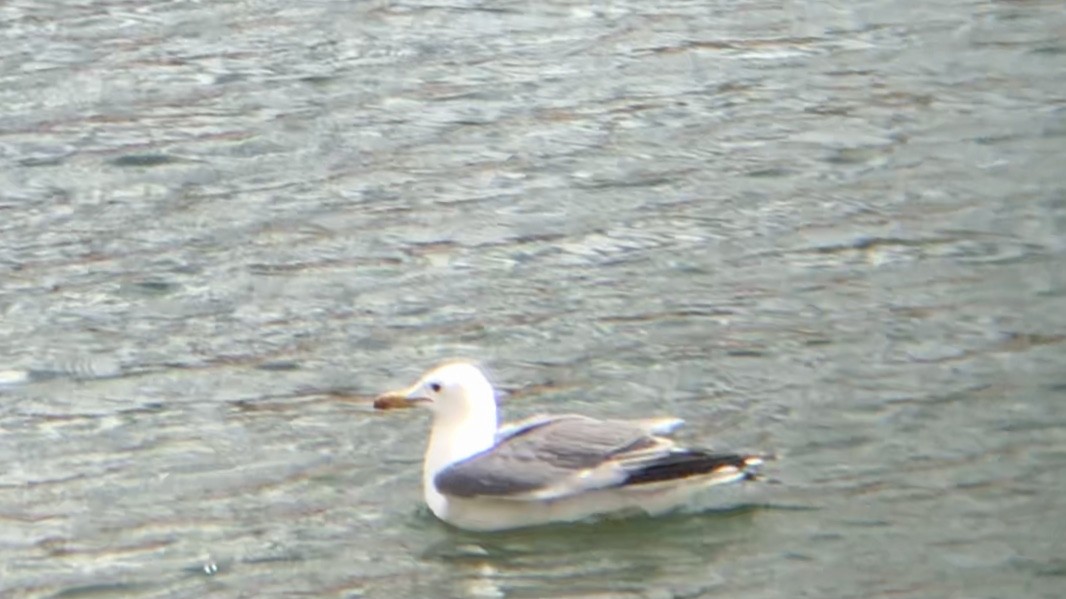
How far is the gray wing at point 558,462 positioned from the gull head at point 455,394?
0.72ft

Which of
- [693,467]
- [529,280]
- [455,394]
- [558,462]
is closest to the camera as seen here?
[693,467]

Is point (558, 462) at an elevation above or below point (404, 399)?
below

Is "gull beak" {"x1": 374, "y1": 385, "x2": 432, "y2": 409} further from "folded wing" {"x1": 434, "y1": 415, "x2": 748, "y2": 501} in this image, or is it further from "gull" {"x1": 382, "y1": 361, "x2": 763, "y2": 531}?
"folded wing" {"x1": 434, "y1": 415, "x2": 748, "y2": 501}

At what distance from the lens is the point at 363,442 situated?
11.1 metres

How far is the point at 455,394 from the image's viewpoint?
10.6m

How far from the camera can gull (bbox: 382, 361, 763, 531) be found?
1023 centimetres

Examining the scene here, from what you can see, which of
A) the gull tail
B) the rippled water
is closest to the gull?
the gull tail

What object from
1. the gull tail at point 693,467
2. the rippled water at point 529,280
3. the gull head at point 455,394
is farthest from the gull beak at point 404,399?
the gull tail at point 693,467

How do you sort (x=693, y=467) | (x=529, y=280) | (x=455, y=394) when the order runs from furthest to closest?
1. (x=529, y=280)
2. (x=455, y=394)
3. (x=693, y=467)

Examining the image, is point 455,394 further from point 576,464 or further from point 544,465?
point 576,464

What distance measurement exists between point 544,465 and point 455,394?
1.77ft

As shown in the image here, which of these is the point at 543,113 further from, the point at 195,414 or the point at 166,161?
the point at 195,414

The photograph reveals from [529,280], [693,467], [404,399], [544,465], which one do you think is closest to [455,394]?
[404,399]

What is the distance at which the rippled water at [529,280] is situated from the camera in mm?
10133
